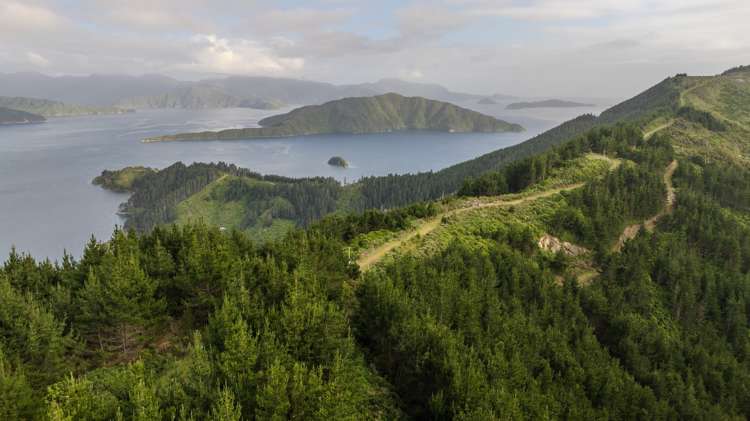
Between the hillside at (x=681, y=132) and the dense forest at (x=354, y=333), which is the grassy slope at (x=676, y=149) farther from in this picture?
the dense forest at (x=354, y=333)

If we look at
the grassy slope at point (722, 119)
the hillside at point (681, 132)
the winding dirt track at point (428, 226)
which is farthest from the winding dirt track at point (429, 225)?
the grassy slope at point (722, 119)

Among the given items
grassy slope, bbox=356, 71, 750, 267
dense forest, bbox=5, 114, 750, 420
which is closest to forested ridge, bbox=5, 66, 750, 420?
dense forest, bbox=5, 114, 750, 420

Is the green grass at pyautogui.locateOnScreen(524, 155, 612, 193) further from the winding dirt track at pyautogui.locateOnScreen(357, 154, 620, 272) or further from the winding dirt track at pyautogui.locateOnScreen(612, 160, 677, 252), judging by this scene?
the winding dirt track at pyautogui.locateOnScreen(612, 160, 677, 252)

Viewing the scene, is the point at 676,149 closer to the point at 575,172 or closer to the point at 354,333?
the point at 575,172

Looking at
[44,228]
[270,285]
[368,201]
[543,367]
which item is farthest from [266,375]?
[44,228]

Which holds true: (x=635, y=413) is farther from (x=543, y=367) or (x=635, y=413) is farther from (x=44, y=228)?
(x=44, y=228)

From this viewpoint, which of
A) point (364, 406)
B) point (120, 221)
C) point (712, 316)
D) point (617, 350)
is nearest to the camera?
point (364, 406)

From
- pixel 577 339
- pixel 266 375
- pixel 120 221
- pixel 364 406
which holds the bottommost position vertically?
pixel 120 221

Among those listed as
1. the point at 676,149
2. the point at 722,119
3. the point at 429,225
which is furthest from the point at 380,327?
the point at 722,119
